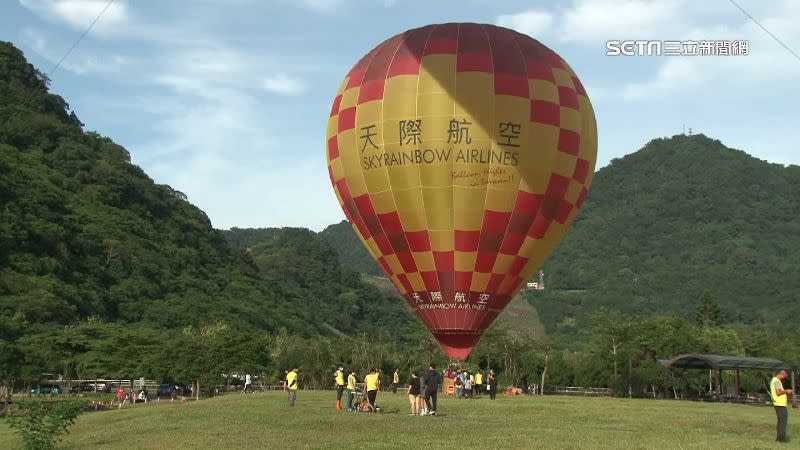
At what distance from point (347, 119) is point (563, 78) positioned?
8.24 metres

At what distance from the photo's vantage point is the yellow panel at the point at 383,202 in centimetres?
3281

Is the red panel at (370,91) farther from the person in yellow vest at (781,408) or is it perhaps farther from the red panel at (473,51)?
the person in yellow vest at (781,408)

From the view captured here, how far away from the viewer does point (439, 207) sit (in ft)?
105

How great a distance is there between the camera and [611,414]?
2827 centimetres

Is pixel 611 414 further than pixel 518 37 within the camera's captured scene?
No

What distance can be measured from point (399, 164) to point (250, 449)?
15799 millimetres

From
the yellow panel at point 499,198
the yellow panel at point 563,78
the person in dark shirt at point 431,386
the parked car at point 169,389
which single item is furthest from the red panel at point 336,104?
the parked car at point 169,389

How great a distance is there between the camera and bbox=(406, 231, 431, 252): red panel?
32531 mm

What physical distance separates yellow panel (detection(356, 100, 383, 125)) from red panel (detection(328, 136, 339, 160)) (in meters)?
1.61

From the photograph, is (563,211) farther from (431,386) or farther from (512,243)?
(431,386)

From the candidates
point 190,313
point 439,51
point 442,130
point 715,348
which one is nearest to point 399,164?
point 442,130

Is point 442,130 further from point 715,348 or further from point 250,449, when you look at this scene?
point 715,348

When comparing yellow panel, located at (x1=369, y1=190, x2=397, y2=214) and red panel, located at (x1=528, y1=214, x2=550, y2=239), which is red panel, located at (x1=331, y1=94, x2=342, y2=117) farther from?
red panel, located at (x1=528, y1=214, x2=550, y2=239)

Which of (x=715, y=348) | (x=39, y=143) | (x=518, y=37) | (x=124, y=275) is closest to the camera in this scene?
(x=518, y=37)
